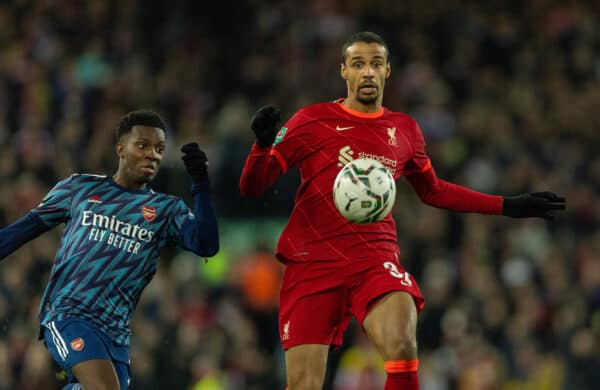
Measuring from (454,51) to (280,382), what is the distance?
5823mm

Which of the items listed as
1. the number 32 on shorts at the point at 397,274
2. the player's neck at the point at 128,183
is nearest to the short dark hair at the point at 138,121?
the player's neck at the point at 128,183

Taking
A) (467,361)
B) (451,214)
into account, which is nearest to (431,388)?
(467,361)

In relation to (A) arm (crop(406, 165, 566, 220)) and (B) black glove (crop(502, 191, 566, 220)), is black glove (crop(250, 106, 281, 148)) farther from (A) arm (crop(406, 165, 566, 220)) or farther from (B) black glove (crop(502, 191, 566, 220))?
(B) black glove (crop(502, 191, 566, 220))

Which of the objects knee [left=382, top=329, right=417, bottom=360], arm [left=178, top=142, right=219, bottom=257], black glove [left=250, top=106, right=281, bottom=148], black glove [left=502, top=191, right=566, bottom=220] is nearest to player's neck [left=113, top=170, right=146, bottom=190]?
arm [left=178, top=142, right=219, bottom=257]

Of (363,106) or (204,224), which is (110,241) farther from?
(363,106)

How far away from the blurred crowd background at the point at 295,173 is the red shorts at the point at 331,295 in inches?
178

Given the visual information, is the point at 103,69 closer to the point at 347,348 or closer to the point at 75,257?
the point at 347,348

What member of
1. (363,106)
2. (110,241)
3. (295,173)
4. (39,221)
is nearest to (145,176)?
(110,241)

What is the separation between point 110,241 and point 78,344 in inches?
26.6

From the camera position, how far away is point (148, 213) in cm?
737

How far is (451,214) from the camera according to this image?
45.6 feet

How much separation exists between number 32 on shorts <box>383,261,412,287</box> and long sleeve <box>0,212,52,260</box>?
2089 mm

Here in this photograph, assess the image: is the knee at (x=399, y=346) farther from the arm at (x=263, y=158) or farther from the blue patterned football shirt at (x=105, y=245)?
the blue patterned football shirt at (x=105, y=245)

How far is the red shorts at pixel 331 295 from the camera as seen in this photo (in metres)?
7.08
